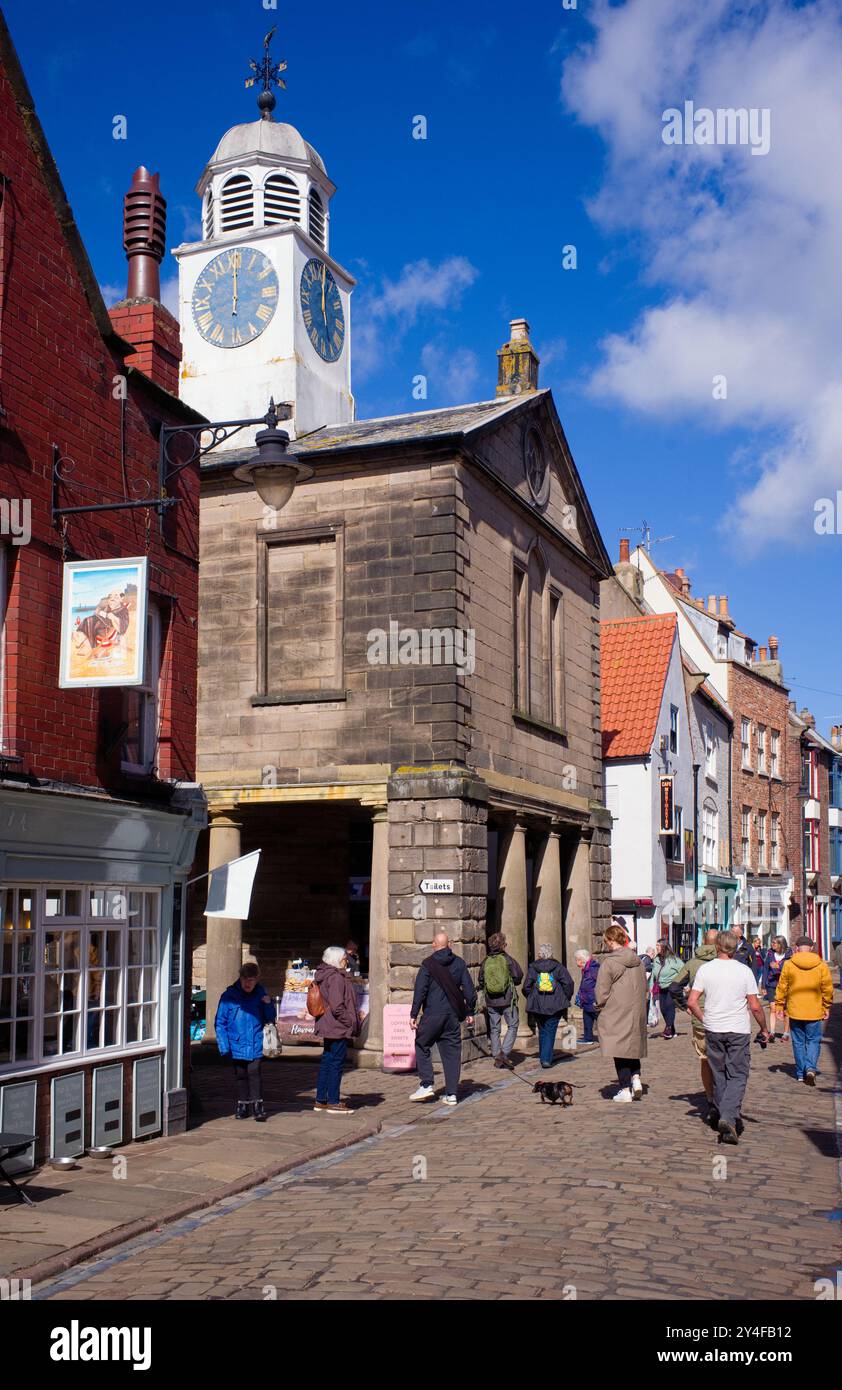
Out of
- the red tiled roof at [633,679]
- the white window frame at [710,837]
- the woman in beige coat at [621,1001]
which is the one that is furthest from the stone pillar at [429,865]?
the white window frame at [710,837]

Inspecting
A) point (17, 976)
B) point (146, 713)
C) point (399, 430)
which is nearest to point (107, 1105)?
point (17, 976)

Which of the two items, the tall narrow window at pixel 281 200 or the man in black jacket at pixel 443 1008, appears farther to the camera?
the tall narrow window at pixel 281 200

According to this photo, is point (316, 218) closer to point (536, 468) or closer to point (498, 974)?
point (536, 468)

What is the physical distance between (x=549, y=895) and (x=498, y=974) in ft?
20.3

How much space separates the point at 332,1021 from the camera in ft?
46.9

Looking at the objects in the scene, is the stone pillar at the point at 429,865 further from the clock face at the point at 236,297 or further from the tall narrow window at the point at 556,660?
the clock face at the point at 236,297

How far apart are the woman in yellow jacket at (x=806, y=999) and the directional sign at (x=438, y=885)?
4.64m

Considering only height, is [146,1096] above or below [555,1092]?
above

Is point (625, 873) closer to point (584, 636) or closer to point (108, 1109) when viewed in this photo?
point (584, 636)

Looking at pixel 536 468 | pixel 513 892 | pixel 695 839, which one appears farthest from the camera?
pixel 695 839

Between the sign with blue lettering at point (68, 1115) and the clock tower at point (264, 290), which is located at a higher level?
the clock tower at point (264, 290)

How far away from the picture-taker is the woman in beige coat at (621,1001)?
46.9 feet

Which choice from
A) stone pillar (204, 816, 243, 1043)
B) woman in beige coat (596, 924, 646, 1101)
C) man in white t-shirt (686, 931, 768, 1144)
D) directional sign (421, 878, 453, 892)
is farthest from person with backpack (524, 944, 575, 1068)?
man in white t-shirt (686, 931, 768, 1144)

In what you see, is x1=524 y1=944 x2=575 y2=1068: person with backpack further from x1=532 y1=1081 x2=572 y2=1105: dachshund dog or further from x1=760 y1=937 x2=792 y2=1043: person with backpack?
x1=532 y1=1081 x2=572 y2=1105: dachshund dog
